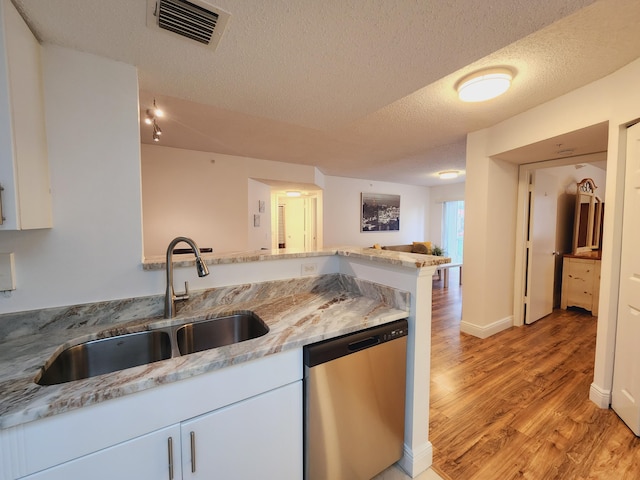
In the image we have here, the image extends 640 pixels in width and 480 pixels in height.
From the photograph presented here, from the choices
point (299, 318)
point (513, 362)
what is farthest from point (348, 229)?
point (299, 318)

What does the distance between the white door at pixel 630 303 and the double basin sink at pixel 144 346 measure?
2.28m

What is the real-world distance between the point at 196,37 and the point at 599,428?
323 centimetres

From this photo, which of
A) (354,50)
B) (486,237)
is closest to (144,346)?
(354,50)

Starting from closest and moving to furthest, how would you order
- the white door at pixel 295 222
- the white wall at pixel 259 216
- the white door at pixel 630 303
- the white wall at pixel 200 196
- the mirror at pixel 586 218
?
1. the white door at pixel 630 303
2. the white wall at pixel 200 196
3. the mirror at pixel 586 218
4. the white wall at pixel 259 216
5. the white door at pixel 295 222

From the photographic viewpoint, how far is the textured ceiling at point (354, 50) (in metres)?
1.04

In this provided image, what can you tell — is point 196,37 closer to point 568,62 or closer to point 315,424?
point 315,424

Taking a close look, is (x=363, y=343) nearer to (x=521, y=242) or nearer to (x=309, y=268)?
(x=309, y=268)

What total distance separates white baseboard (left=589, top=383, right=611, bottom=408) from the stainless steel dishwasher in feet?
5.31

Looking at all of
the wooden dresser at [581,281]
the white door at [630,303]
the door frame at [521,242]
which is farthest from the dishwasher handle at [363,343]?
the wooden dresser at [581,281]

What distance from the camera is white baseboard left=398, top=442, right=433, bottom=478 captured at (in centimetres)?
142

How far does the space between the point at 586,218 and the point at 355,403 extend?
16.6 ft

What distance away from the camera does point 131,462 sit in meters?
0.82

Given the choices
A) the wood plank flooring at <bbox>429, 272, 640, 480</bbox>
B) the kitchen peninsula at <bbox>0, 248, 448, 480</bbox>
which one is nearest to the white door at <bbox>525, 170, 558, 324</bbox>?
the wood plank flooring at <bbox>429, 272, 640, 480</bbox>

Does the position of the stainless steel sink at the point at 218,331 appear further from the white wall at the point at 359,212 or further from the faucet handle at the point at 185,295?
the white wall at the point at 359,212
